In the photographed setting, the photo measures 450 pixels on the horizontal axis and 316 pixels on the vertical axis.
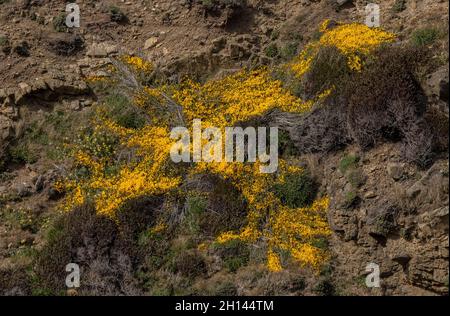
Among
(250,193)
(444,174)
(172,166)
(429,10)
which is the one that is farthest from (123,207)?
(429,10)

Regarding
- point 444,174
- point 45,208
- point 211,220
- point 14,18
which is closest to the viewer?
point 444,174

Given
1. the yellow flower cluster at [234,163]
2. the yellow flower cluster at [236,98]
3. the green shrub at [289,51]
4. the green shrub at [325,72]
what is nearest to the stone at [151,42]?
the yellow flower cluster at [234,163]

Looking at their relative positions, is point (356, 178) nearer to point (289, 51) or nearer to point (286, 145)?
point (286, 145)

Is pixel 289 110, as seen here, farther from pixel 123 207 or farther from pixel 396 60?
pixel 123 207

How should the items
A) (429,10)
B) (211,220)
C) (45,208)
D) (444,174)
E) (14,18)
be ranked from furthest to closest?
(14,18)
(429,10)
(45,208)
(211,220)
(444,174)

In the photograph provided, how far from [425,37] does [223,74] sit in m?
4.94

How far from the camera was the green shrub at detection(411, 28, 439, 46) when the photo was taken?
13.0 m

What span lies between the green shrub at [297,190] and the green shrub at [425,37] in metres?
3.91

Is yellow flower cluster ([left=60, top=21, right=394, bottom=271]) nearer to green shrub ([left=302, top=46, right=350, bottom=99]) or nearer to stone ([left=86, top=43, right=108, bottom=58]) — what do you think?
green shrub ([left=302, top=46, right=350, bottom=99])

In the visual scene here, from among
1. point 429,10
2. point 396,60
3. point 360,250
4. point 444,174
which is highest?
point 429,10

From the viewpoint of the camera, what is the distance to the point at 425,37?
13070 millimetres

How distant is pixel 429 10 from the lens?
1395 centimetres

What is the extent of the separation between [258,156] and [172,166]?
6.37ft

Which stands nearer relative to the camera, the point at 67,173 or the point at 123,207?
the point at 123,207
